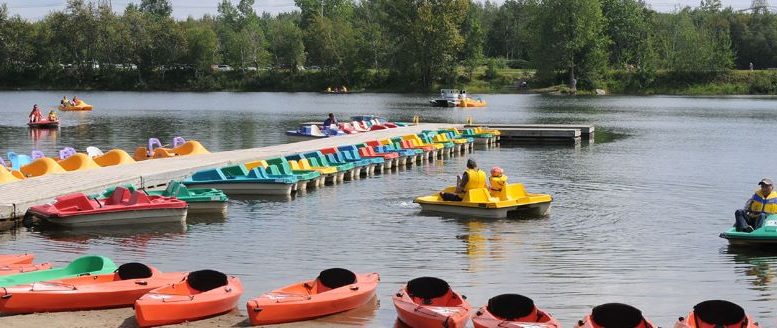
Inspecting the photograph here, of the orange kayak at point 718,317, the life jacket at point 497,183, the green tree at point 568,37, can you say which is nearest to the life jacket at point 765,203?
the life jacket at point 497,183

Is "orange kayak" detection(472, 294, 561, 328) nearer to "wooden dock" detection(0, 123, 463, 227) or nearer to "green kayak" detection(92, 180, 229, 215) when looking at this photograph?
"green kayak" detection(92, 180, 229, 215)

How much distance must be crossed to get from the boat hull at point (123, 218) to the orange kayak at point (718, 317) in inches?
526

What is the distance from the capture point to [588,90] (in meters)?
120

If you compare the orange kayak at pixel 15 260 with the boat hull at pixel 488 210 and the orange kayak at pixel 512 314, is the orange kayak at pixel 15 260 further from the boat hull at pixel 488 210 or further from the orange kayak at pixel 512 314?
the boat hull at pixel 488 210

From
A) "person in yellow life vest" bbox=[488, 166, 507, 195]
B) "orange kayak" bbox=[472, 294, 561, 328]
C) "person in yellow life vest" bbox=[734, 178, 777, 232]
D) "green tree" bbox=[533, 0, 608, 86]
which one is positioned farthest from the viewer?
"green tree" bbox=[533, 0, 608, 86]

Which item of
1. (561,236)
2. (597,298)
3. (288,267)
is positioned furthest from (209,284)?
(561,236)

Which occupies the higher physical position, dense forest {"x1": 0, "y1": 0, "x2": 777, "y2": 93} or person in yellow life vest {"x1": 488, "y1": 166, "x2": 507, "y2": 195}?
dense forest {"x1": 0, "y1": 0, "x2": 777, "y2": 93}

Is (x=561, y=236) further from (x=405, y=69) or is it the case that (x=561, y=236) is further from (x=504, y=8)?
(x=504, y=8)

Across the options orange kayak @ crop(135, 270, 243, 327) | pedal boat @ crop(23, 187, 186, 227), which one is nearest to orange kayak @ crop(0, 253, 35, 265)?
orange kayak @ crop(135, 270, 243, 327)

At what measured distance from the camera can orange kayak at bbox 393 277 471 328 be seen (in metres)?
13.9

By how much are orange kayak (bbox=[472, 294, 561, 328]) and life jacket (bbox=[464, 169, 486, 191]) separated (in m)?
11.3

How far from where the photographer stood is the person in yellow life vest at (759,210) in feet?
69.5

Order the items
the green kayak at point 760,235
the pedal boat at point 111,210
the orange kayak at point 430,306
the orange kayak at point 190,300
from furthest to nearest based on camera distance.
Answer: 1. the pedal boat at point 111,210
2. the green kayak at point 760,235
3. the orange kayak at point 190,300
4. the orange kayak at point 430,306

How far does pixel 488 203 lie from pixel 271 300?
36.5 feet
